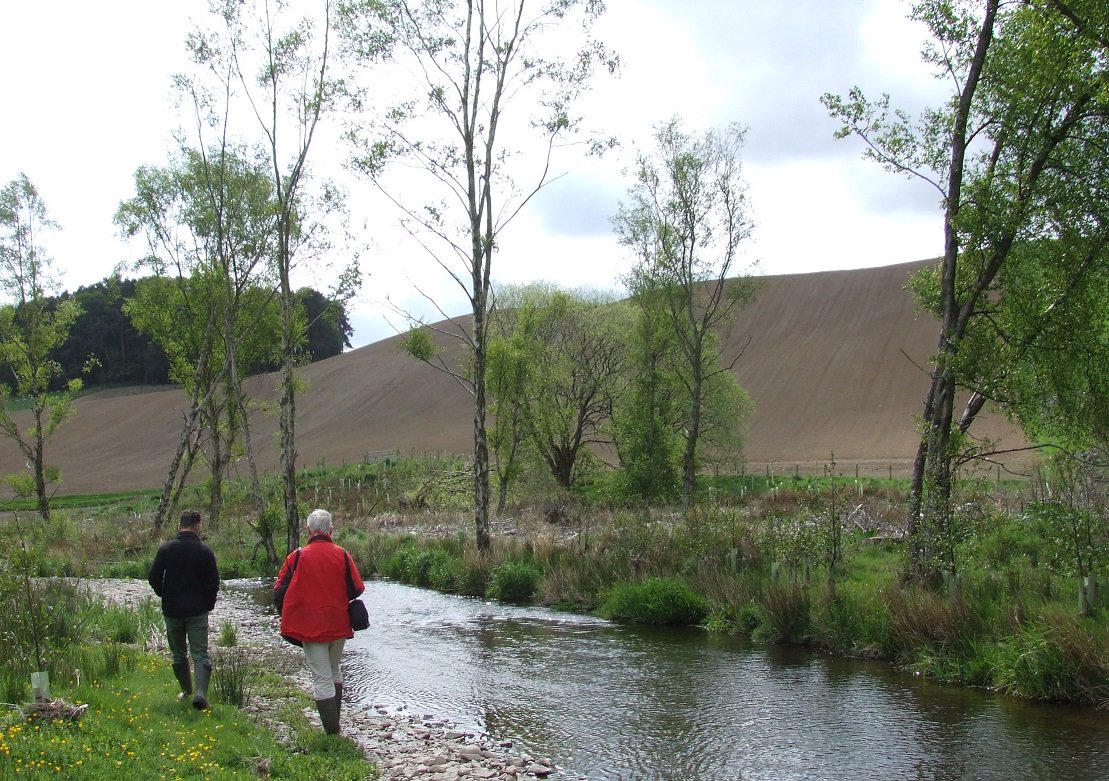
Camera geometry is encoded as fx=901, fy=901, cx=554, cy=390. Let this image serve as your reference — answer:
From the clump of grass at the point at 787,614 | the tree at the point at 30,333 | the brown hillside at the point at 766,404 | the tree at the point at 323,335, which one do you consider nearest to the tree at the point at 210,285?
the tree at the point at 30,333

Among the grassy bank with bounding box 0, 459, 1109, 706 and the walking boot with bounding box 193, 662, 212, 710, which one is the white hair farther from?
the grassy bank with bounding box 0, 459, 1109, 706

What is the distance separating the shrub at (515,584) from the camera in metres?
20.6

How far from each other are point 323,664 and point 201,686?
1.47 metres

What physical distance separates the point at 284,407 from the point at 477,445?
5.75 m

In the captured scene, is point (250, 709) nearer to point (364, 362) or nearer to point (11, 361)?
point (11, 361)

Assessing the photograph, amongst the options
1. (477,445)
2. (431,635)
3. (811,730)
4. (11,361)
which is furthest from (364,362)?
(811,730)

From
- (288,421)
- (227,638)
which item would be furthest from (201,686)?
(288,421)

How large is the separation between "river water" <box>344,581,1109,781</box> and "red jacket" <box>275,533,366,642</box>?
258 cm

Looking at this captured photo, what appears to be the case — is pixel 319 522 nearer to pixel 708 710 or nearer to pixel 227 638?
pixel 708 710

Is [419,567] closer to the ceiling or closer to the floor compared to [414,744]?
closer to the floor

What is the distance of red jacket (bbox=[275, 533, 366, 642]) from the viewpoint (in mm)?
8453

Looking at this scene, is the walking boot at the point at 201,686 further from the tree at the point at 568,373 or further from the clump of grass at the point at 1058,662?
the tree at the point at 568,373

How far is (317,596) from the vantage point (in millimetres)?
8516

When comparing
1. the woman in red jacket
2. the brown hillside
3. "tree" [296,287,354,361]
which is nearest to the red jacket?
the woman in red jacket
